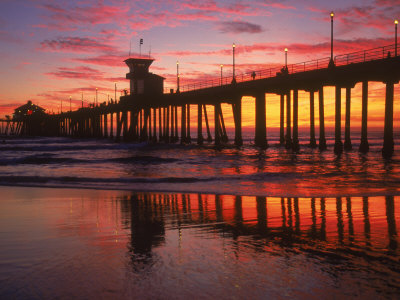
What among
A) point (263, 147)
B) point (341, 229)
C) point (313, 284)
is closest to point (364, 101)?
point (263, 147)

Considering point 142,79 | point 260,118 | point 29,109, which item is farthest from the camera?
point 29,109

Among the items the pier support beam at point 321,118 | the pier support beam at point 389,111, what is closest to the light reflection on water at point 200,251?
the pier support beam at point 389,111

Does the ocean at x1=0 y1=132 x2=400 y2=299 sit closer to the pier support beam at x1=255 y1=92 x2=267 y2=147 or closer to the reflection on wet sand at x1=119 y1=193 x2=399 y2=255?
the reflection on wet sand at x1=119 y1=193 x2=399 y2=255

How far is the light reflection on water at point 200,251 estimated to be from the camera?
4.02 m

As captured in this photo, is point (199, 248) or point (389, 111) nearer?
point (199, 248)

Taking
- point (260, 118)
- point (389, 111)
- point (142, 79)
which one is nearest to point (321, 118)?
point (260, 118)

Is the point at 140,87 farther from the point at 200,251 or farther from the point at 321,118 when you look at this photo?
the point at 200,251

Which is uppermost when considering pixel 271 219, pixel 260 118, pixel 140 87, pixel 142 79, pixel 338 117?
pixel 142 79

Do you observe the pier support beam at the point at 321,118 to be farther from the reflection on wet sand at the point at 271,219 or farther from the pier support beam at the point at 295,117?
the reflection on wet sand at the point at 271,219

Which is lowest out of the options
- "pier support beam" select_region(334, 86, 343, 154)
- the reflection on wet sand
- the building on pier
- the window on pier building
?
the reflection on wet sand

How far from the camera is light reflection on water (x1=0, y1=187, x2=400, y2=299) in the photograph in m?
4.02

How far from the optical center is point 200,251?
532 cm

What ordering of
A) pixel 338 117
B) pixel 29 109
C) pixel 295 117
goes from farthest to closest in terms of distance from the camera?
pixel 29 109 → pixel 295 117 → pixel 338 117

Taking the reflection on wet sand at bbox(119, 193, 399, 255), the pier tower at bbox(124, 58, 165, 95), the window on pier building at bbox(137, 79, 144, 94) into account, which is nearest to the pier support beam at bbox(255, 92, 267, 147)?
the pier tower at bbox(124, 58, 165, 95)
